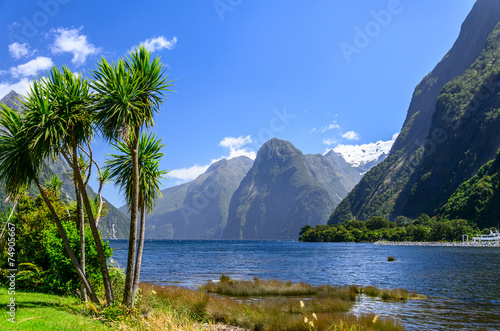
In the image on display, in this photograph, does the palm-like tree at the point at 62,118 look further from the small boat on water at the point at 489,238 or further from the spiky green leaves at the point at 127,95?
the small boat on water at the point at 489,238

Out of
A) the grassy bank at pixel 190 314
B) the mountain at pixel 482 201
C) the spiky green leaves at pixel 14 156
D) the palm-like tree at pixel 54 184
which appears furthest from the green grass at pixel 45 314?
the mountain at pixel 482 201

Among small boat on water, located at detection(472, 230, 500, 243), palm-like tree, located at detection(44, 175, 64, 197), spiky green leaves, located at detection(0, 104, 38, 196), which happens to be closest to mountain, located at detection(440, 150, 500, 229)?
small boat on water, located at detection(472, 230, 500, 243)

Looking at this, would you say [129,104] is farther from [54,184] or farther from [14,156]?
[54,184]

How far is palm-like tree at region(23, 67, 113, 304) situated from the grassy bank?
6.37 feet

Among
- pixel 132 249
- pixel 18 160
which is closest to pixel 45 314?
pixel 132 249

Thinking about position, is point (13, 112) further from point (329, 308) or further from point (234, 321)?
point (329, 308)

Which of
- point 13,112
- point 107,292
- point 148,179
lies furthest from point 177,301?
point 13,112

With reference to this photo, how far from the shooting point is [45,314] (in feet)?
45.3

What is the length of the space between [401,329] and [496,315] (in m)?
9.46

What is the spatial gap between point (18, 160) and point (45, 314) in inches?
241

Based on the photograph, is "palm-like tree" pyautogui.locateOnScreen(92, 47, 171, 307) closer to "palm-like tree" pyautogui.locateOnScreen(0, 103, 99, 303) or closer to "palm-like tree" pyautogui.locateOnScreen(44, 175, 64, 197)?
"palm-like tree" pyautogui.locateOnScreen(0, 103, 99, 303)

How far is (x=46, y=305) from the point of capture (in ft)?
52.4

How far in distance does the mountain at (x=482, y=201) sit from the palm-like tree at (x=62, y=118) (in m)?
Answer: 166

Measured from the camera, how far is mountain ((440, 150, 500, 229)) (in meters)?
147
